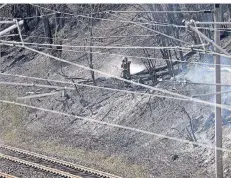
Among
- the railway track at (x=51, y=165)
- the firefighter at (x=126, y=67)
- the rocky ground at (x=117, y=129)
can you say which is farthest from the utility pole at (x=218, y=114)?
the firefighter at (x=126, y=67)

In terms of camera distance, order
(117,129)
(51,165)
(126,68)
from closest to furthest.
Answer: (51,165), (117,129), (126,68)

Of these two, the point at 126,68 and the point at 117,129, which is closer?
the point at 117,129

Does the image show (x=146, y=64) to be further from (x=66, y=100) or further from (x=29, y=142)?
(x=29, y=142)

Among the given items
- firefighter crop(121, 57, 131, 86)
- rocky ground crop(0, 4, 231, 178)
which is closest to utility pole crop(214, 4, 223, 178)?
rocky ground crop(0, 4, 231, 178)

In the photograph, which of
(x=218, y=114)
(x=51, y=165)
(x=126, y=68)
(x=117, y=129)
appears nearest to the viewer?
(x=218, y=114)

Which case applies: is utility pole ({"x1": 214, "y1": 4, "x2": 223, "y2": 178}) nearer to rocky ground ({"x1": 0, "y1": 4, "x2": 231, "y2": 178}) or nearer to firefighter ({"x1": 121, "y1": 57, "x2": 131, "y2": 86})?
rocky ground ({"x1": 0, "y1": 4, "x2": 231, "y2": 178})

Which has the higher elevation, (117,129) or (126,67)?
(126,67)

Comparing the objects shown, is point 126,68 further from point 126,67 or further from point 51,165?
point 51,165

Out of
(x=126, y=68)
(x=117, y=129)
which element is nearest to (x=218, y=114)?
(x=117, y=129)
